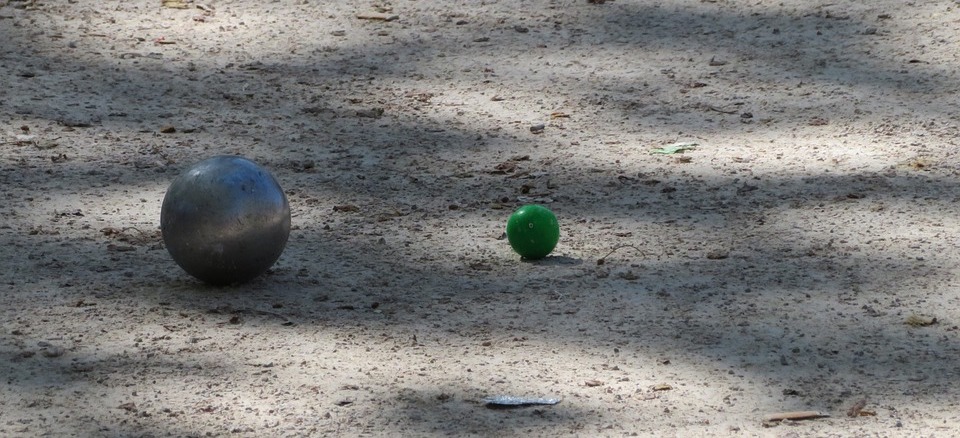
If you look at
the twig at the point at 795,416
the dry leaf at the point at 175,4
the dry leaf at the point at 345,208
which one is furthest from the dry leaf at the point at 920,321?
the dry leaf at the point at 175,4

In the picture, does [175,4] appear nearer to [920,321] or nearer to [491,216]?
[491,216]

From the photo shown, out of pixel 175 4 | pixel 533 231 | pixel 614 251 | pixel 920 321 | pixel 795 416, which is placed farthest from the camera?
pixel 175 4

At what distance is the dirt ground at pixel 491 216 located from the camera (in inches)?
143

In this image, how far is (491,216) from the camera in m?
5.25

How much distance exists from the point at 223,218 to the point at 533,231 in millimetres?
1127

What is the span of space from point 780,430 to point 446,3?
191 inches

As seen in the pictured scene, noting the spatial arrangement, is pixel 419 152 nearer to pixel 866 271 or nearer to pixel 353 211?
pixel 353 211

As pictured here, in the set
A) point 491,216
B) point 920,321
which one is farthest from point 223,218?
point 920,321

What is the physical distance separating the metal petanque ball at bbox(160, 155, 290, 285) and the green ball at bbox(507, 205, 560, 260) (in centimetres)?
85

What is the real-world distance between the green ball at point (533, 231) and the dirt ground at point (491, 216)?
0.10 meters

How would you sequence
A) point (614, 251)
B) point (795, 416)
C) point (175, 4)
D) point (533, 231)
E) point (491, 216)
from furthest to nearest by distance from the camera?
point (175, 4)
point (491, 216)
point (614, 251)
point (533, 231)
point (795, 416)

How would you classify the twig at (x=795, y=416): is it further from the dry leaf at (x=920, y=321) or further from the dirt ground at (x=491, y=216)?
the dry leaf at (x=920, y=321)

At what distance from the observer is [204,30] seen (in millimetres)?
7355

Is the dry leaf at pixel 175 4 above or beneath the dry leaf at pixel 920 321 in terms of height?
above
